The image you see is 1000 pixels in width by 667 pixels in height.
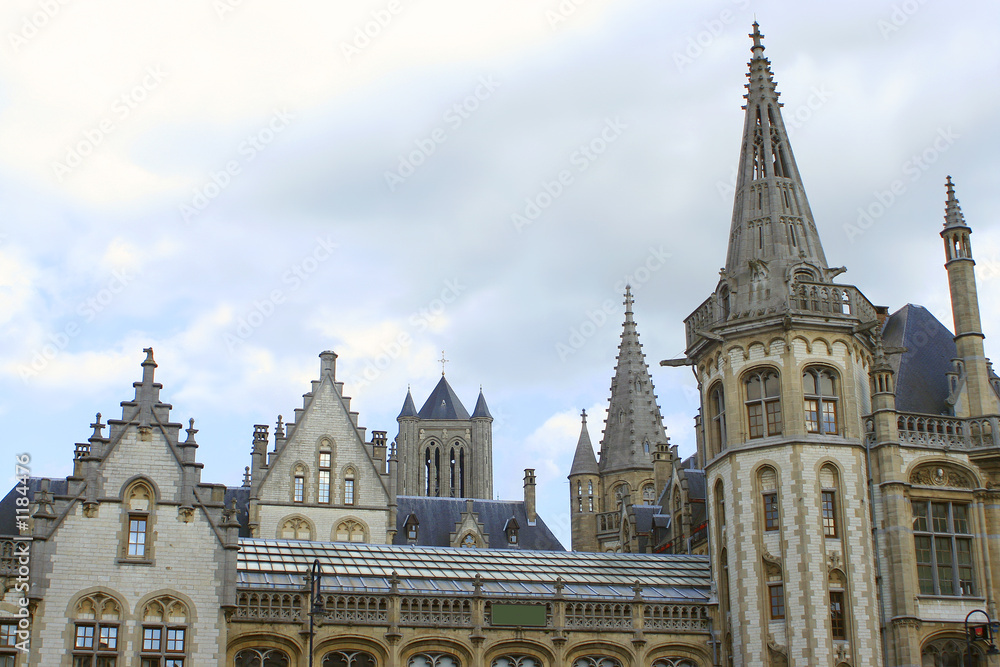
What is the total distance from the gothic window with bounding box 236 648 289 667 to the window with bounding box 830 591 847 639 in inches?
689

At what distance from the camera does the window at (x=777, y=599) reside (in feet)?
127

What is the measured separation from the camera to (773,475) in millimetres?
39969

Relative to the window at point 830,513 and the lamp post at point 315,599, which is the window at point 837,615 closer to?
the window at point 830,513

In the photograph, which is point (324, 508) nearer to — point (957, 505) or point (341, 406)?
point (341, 406)

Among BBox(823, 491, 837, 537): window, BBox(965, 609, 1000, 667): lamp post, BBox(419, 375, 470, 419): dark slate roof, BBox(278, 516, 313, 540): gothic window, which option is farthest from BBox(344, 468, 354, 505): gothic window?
BBox(419, 375, 470, 419): dark slate roof

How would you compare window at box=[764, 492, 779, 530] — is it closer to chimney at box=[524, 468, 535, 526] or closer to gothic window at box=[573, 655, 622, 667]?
gothic window at box=[573, 655, 622, 667]

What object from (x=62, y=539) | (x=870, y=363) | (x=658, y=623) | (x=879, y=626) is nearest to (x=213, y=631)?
(x=62, y=539)

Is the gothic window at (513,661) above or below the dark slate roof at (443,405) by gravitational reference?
below

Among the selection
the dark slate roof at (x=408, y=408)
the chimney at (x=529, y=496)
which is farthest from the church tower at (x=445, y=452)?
the chimney at (x=529, y=496)

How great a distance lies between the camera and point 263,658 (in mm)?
35781

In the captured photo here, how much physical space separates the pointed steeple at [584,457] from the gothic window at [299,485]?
26.6 metres

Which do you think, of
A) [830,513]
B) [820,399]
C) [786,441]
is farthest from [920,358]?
[830,513]

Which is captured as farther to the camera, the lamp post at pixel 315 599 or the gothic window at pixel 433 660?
the gothic window at pixel 433 660

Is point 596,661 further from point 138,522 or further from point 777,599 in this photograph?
point 138,522
